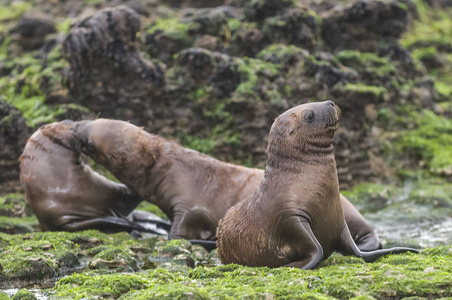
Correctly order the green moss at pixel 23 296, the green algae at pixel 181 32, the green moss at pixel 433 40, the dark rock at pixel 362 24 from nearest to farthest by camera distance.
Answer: the green moss at pixel 23 296 < the green algae at pixel 181 32 < the dark rock at pixel 362 24 < the green moss at pixel 433 40

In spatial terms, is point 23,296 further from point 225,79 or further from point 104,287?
point 225,79

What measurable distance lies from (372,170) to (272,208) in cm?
857

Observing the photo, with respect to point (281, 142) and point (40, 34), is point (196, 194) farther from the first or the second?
point (40, 34)

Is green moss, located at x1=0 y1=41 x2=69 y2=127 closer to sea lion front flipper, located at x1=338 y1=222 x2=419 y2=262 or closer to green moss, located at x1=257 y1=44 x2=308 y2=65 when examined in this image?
green moss, located at x1=257 y1=44 x2=308 y2=65

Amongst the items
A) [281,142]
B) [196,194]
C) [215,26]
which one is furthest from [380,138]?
[281,142]

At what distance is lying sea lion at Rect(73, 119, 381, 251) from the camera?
7.59 m

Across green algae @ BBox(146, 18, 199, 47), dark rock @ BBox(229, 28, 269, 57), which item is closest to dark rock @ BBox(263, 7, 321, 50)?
dark rock @ BBox(229, 28, 269, 57)

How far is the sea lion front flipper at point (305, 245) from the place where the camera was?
4.82m

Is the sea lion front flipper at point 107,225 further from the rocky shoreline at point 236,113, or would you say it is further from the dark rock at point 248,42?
the dark rock at point 248,42

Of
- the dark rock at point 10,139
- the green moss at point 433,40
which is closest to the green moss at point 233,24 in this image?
the dark rock at point 10,139

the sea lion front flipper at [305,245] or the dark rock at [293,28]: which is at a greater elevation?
the dark rock at [293,28]

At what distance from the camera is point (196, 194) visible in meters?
7.71

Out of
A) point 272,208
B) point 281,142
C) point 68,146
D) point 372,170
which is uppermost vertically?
point 281,142

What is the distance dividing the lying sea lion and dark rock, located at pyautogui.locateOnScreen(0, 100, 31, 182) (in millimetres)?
2775
